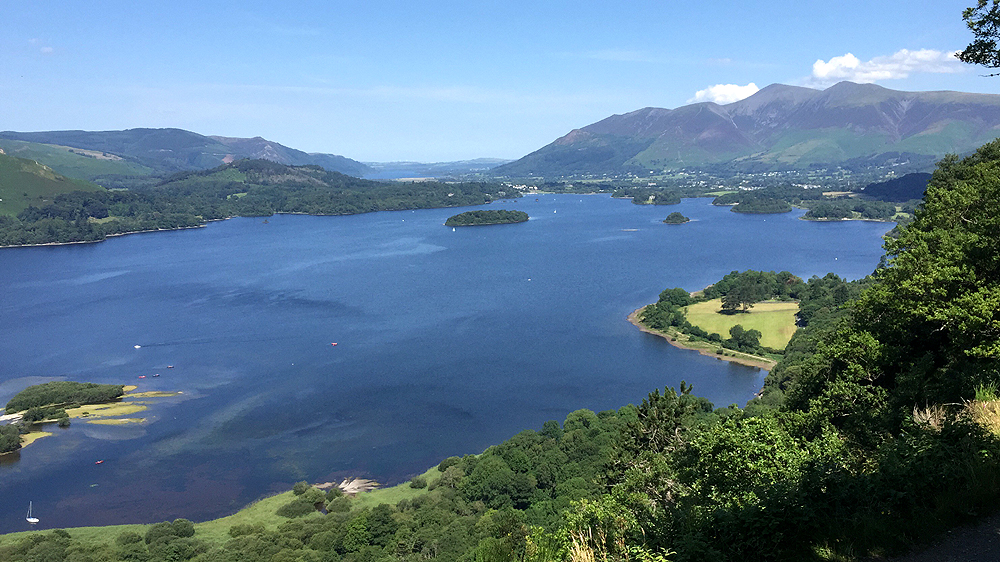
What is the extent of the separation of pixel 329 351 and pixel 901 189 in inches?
6539

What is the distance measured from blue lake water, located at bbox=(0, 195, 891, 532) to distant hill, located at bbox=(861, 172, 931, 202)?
173 feet

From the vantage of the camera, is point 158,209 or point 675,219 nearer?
point 675,219

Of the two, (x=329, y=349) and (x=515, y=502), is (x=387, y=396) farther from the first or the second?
(x=515, y=502)

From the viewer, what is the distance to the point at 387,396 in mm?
44250

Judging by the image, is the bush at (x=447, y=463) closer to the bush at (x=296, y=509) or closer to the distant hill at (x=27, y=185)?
the bush at (x=296, y=509)

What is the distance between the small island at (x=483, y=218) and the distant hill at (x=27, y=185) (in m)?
106

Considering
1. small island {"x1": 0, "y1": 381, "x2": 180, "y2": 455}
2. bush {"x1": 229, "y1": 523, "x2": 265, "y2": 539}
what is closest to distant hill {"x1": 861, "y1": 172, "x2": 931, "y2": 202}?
small island {"x1": 0, "y1": 381, "x2": 180, "y2": 455}

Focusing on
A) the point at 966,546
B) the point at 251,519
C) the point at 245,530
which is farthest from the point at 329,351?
the point at 966,546

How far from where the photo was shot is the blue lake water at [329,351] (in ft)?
117

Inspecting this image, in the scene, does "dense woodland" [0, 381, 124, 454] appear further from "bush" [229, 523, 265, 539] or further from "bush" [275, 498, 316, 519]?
"bush" [229, 523, 265, 539]

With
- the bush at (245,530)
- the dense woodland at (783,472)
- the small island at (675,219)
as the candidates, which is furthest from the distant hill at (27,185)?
the dense woodland at (783,472)

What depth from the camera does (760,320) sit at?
57.4 m

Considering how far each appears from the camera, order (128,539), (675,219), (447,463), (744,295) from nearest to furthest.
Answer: (128,539)
(447,463)
(744,295)
(675,219)

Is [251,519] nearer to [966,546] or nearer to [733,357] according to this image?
[966,546]
